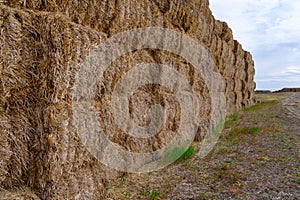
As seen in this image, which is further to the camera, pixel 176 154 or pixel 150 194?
pixel 176 154

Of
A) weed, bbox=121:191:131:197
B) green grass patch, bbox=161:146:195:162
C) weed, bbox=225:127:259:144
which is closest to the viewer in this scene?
weed, bbox=121:191:131:197

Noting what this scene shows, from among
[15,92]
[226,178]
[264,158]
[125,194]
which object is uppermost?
[15,92]

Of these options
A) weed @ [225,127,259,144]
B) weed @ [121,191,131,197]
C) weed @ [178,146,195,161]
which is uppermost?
weed @ [225,127,259,144]

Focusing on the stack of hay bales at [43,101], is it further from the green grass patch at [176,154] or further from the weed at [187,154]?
the weed at [187,154]

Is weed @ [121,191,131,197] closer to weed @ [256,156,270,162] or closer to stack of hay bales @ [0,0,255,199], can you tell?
stack of hay bales @ [0,0,255,199]

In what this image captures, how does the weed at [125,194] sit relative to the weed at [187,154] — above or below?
below

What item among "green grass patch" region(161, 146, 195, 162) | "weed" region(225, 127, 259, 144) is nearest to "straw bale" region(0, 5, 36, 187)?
"green grass patch" region(161, 146, 195, 162)

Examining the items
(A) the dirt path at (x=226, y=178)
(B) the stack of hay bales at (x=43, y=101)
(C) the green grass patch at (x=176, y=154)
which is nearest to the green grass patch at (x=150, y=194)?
(A) the dirt path at (x=226, y=178)

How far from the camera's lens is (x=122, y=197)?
14.9 ft

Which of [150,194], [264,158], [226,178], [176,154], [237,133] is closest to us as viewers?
[150,194]

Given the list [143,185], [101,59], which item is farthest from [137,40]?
[143,185]

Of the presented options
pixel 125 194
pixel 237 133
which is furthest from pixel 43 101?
pixel 237 133

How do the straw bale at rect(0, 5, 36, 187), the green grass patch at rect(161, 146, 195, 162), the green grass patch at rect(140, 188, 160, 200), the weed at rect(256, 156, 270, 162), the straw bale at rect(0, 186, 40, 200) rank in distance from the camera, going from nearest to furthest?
the straw bale at rect(0, 186, 40, 200)
the straw bale at rect(0, 5, 36, 187)
the green grass patch at rect(140, 188, 160, 200)
the weed at rect(256, 156, 270, 162)
the green grass patch at rect(161, 146, 195, 162)

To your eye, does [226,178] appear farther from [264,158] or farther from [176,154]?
[264,158]
